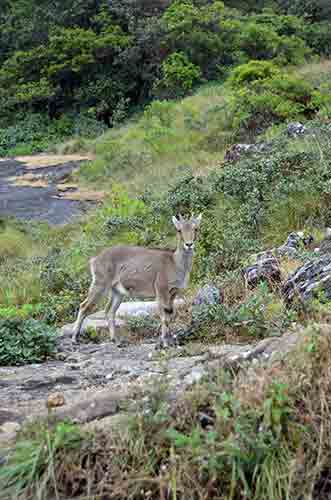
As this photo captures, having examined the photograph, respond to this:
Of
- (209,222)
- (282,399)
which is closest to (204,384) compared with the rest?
(282,399)

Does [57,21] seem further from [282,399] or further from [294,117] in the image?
[282,399]

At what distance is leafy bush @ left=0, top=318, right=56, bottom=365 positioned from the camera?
674cm

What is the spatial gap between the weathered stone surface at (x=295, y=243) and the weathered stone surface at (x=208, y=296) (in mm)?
1240

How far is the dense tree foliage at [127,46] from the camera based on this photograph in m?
36.7

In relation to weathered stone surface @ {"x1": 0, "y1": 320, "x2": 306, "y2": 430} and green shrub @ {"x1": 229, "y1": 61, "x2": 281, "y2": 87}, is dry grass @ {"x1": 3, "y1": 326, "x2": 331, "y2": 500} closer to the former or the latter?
weathered stone surface @ {"x1": 0, "y1": 320, "x2": 306, "y2": 430}

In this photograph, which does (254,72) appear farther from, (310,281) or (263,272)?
(310,281)

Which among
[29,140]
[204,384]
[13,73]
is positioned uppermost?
[204,384]

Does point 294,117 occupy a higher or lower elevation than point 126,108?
higher

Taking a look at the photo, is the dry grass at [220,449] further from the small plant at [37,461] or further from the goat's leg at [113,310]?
the goat's leg at [113,310]

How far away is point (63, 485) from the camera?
3562 mm

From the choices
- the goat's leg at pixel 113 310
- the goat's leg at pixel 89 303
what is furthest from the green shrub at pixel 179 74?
the goat's leg at pixel 89 303

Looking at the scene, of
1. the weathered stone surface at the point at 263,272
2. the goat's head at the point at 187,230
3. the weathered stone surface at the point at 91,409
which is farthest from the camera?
the weathered stone surface at the point at 263,272

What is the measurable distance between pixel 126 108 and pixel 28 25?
11759 millimetres

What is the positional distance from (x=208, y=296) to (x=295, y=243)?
6.61 ft
